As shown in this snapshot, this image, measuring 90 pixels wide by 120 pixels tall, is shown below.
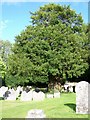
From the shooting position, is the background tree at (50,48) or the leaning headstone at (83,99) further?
the background tree at (50,48)

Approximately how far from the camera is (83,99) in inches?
642

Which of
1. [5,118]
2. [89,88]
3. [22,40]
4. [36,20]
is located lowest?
[5,118]

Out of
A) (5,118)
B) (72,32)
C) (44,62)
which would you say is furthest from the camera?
(72,32)

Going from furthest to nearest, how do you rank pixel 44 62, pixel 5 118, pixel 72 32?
pixel 72 32 → pixel 44 62 → pixel 5 118

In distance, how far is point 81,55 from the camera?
36.7 m

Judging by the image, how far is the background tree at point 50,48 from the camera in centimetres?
3378

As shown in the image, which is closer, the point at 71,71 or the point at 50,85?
the point at 71,71

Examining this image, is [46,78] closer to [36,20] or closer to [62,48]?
[62,48]

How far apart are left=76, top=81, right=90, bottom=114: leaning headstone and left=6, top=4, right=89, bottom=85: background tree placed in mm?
16901

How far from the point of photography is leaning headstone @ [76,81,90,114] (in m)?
16.2

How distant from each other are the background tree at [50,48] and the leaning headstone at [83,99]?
16.9 meters

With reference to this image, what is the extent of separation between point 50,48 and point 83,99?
1821cm

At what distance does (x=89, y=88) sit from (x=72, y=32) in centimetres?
2057

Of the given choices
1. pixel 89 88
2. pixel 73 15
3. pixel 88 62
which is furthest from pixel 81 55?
pixel 89 88
